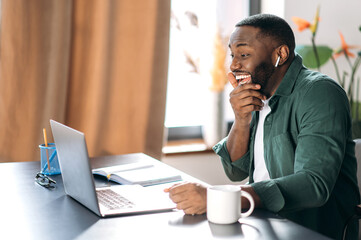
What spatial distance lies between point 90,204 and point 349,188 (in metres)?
0.82

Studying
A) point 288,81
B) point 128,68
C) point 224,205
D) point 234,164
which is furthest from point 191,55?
point 224,205

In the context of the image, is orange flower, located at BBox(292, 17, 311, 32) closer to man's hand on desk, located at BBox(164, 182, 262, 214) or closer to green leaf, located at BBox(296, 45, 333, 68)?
green leaf, located at BBox(296, 45, 333, 68)

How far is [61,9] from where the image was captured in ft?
8.66

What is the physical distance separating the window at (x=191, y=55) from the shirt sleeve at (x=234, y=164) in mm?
1437

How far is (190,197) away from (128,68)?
1742mm

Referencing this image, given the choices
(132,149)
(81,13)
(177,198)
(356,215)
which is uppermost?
(81,13)

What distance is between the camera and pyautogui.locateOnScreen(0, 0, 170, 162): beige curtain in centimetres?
261

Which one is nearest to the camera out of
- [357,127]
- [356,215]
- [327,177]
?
[327,177]

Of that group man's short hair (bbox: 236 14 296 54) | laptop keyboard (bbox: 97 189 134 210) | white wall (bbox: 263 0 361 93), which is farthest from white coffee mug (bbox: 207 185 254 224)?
white wall (bbox: 263 0 361 93)

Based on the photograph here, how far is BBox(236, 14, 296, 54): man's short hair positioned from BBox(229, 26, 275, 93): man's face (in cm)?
2

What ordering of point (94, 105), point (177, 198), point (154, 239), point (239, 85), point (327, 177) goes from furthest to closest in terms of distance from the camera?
point (94, 105)
point (239, 85)
point (327, 177)
point (177, 198)
point (154, 239)

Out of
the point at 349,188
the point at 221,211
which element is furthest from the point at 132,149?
the point at 221,211

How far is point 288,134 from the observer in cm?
161

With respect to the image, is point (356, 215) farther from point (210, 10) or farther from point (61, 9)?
point (210, 10)
